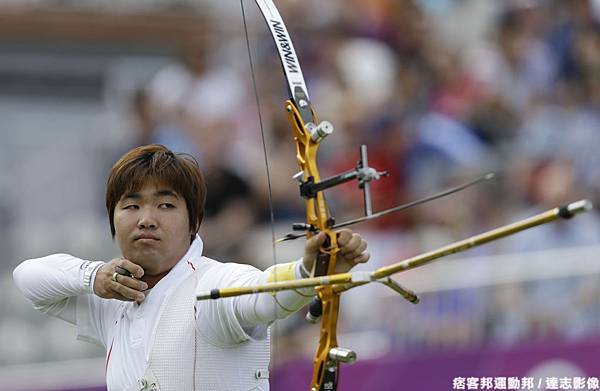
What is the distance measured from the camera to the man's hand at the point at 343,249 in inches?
148

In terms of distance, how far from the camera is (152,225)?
166 inches

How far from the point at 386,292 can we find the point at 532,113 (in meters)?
1.52

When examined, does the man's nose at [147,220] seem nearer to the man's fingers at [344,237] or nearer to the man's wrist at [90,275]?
the man's wrist at [90,275]

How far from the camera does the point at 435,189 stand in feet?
26.6

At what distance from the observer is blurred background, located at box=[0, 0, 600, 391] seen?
7.50 metres

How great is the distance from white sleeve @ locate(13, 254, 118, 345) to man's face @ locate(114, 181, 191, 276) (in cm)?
28

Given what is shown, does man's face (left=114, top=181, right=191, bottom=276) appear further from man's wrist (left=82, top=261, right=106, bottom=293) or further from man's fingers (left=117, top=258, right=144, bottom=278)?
man's wrist (left=82, top=261, right=106, bottom=293)

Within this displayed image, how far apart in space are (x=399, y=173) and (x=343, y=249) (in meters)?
4.75

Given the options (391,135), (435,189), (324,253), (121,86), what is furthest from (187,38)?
(324,253)

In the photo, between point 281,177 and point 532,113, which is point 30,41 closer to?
point 281,177

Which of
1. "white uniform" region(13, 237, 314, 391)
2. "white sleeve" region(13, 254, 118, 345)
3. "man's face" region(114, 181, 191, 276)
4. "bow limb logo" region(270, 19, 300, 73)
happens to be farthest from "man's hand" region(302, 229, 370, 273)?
"white sleeve" region(13, 254, 118, 345)

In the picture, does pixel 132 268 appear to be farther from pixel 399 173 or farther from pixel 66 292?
pixel 399 173

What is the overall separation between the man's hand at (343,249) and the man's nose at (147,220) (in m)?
0.59

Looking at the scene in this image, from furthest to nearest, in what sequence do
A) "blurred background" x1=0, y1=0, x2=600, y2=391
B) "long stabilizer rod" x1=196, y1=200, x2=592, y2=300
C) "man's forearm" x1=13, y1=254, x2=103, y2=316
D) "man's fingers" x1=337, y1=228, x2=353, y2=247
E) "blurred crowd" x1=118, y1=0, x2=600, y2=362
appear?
"blurred crowd" x1=118, y1=0, x2=600, y2=362 < "blurred background" x1=0, y1=0, x2=600, y2=391 < "man's forearm" x1=13, y1=254, x2=103, y2=316 < "man's fingers" x1=337, y1=228, x2=353, y2=247 < "long stabilizer rod" x1=196, y1=200, x2=592, y2=300
